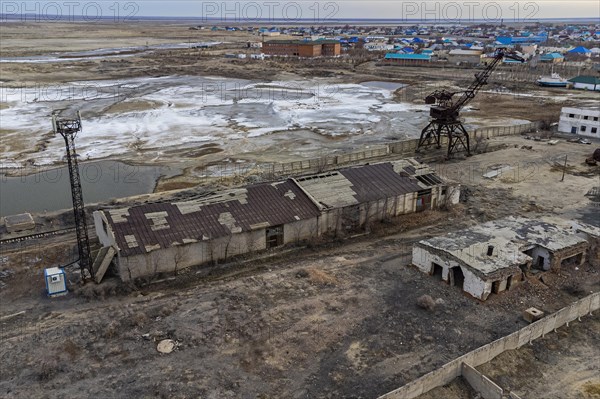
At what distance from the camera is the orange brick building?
406 ft

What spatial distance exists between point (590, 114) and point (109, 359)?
50.3 metres

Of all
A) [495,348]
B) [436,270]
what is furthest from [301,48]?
[495,348]

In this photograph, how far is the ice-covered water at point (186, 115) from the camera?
4519 centimetres

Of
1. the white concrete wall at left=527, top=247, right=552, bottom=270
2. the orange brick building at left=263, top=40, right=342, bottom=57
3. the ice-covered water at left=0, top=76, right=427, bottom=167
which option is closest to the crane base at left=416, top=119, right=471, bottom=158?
the ice-covered water at left=0, top=76, right=427, bottom=167

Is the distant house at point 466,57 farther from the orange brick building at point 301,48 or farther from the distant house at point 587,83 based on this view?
the distant house at point 587,83

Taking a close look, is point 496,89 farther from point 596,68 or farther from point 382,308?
point 382,308

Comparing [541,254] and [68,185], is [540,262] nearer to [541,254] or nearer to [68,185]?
[541,254]

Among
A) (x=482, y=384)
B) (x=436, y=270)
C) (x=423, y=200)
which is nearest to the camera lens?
(x=482, y=384)

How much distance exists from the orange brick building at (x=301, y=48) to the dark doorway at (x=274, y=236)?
105 meters

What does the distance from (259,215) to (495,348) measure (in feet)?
42.1

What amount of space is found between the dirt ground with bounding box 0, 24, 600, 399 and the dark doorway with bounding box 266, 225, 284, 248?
85 cm

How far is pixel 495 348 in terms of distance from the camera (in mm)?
17047

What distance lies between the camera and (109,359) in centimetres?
1691

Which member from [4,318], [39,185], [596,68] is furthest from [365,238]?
[596,68]
